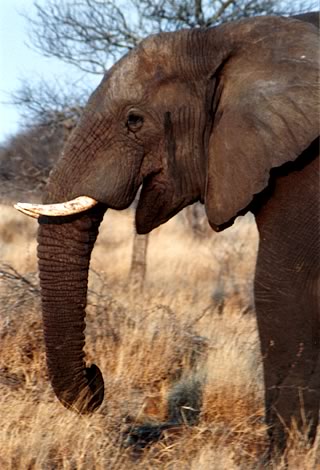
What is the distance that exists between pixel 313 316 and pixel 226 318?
3.49 meters

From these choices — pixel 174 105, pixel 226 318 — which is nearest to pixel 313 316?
pixel 174 105

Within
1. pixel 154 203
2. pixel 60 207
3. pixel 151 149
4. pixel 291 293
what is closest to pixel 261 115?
pixel 151 149

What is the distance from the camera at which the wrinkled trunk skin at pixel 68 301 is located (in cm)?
456

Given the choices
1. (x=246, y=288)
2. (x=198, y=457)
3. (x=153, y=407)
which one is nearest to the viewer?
(x=198, y=457)

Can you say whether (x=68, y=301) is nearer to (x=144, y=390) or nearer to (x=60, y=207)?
(x=60, y=207)

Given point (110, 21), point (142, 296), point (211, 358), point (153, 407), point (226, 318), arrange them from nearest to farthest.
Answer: point (153, 407)
point (211, 358)
point (226, 318)
point (142, 296)
point (110, 21)

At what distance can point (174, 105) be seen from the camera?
4.61 m

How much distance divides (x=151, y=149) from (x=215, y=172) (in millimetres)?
316

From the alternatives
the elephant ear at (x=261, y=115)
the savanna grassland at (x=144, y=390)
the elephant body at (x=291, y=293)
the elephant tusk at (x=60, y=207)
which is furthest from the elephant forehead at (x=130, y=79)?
the savanna grassland at (x=144, y=390)

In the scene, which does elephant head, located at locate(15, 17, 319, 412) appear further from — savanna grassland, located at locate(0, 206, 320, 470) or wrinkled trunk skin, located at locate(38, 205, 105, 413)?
savanna grassland, located at locate(0, 206, 320, 470)

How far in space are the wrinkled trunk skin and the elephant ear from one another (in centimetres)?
57

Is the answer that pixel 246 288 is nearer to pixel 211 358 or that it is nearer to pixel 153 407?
pixel 211 358

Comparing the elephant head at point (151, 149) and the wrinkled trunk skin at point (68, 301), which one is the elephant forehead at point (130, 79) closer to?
the elephant head at point (151, 149)

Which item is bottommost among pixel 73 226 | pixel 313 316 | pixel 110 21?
pixel 313 316
